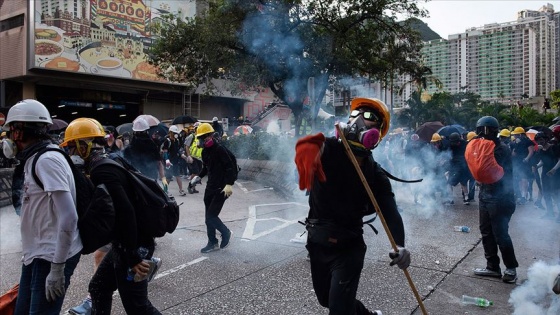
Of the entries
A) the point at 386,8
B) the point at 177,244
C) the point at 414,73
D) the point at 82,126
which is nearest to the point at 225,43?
the point at 386,8

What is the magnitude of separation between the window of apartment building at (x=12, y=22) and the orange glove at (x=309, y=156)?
31.1 meters

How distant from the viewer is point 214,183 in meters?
5.96

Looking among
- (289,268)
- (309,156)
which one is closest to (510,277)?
(289,268)

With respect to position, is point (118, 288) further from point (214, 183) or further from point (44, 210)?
point (214, 183)

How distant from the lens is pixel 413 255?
558cm

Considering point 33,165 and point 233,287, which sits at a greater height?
point 33,165

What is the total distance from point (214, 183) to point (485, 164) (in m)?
3.33

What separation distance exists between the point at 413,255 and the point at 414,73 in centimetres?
1118

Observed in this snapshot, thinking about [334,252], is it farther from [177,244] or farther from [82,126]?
[177,244]

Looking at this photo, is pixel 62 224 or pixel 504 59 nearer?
pixel 62 224

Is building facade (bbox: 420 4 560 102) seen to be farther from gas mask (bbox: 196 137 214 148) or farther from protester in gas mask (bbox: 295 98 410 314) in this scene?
protester in gas mask (bbox: 295 98 410 314)

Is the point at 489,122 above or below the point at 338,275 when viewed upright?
above

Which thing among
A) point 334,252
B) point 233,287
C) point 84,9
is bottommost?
point 233,287

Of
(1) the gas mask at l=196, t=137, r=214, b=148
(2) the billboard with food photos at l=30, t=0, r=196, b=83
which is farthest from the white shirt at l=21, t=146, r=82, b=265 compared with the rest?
(2) the billboard with food photos at l=30, t=0, r=196, b=83
